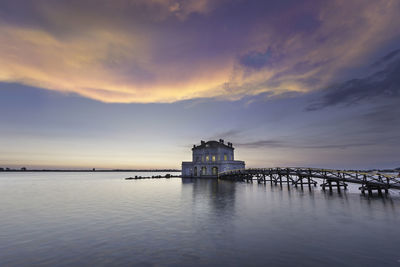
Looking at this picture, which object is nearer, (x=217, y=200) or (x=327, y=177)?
(x=217, y=200)

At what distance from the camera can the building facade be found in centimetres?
7125

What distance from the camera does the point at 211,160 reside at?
72.4 metres

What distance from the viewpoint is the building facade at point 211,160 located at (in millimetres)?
71250

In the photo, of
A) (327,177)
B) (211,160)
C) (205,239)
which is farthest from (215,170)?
(205,239)

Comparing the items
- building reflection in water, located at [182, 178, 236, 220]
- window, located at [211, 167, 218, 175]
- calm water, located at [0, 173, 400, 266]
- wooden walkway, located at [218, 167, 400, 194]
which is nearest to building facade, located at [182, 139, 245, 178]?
window, located at [211, 167, 218, 175]

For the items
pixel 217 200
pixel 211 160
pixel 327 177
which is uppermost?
pixel 211 160

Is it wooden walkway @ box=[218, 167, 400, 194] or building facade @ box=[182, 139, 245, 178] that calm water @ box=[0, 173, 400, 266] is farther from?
building facade @ box=[182, 139, 245, 178]

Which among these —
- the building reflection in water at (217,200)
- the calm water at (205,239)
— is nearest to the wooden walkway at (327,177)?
the calm water at (205,239)

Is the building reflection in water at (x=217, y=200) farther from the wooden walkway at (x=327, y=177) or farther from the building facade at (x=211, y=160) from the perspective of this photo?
the building facade at (x=211, y=160)

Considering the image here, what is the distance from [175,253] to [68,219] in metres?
12.3

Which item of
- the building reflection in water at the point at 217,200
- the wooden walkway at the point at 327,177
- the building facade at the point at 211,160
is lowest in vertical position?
the building reflection in water at the point at 217,200

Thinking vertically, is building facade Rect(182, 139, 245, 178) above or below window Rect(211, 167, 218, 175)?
above

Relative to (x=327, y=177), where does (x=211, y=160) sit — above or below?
above

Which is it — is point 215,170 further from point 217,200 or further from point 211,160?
point 217,200
